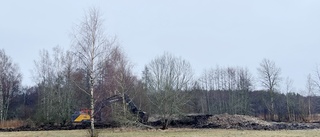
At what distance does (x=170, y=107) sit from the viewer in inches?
1044

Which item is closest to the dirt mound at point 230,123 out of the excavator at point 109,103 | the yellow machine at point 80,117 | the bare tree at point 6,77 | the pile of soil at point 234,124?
the pile of soil at point 234,124

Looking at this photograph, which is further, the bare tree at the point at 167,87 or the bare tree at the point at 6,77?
the bare tree at the point at 6,77

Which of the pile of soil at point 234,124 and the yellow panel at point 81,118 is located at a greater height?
the yellow panel at point 81,118

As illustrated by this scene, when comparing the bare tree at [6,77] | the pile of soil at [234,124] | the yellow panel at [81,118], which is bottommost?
the pile of soil at [234,124]

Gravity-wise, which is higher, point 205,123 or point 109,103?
point 109,103

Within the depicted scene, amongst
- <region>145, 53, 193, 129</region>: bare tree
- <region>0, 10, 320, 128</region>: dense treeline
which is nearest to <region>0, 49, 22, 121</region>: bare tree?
<region>0, 10, 320, 128</region>: dense treeline

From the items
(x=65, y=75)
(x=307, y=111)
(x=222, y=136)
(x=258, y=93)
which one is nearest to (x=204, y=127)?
(x=222, y=136)

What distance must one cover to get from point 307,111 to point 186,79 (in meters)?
24.8

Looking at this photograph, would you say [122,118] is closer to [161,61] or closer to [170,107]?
[170,107]

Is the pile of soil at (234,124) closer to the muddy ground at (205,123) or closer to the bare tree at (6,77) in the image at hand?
the muddy ground at (205,123)

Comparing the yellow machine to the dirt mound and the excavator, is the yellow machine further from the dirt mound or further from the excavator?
the dirt mound

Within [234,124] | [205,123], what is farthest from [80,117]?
[234,124]

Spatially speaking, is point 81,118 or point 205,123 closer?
point 205,123

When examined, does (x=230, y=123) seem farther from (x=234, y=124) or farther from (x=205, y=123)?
(x=205, y=123)
